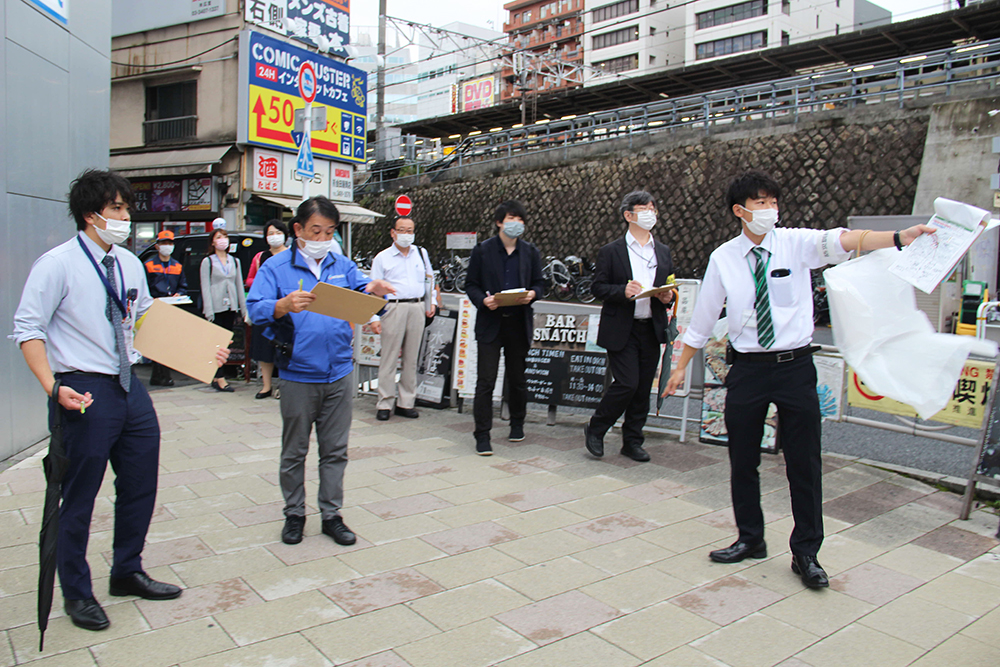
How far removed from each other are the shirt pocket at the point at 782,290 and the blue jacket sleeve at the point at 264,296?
2463mm

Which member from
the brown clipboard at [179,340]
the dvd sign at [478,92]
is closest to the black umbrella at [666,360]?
the brown clipboard at [179,340]

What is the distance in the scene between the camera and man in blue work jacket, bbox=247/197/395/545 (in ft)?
12.2

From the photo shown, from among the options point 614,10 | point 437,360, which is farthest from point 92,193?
point 614,10

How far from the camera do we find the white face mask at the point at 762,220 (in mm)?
3469

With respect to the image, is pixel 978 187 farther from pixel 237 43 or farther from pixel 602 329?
pixel 237 43

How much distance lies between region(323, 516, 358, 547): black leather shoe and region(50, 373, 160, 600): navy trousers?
0.97 m

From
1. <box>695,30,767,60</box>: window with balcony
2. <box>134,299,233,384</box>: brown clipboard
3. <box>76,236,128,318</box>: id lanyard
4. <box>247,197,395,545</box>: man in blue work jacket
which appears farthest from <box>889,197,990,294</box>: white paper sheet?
<box>695,30,767,60</box>: window with balcony

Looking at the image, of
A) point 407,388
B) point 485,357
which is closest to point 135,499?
point 485,357

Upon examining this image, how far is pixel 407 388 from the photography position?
23.4 feet

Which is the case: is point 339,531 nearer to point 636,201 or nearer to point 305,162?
point 636,201

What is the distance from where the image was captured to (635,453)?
5520 mm

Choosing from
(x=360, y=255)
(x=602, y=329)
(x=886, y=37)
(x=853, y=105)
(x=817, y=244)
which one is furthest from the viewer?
(x=360, y=255)

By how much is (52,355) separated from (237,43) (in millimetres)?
17054

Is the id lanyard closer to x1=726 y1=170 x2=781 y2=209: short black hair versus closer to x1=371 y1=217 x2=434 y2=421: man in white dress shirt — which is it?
x1=726 y1=170 x2=781 y2=209: short black hair
